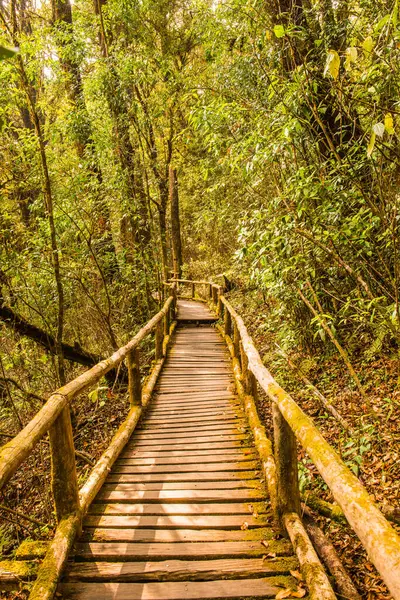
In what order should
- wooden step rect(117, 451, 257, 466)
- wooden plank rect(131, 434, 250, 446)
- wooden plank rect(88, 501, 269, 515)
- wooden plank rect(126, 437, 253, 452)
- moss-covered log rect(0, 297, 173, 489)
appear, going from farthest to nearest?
wooden plank rect(131, 434, 250, 446)
wooden plank rect(126, 437, 253, 452)
wooden step rect(117, 451, 257, 466)
wooden plank rect(88, 501, 269, 515)
moss-covered log rect(0, 297, 173, 489)

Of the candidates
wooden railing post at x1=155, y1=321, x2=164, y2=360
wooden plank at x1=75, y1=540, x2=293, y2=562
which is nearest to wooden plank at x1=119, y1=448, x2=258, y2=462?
wooden plank at x1=75, y1=540, x2=293, y2=562

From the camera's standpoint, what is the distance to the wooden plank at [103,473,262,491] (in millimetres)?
3429

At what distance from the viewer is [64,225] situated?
27.0ft

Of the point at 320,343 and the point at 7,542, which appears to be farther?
the point at 320,343

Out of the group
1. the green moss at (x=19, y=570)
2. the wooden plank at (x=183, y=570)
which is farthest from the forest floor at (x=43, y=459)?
the wooden plank at (x=183, y=570)

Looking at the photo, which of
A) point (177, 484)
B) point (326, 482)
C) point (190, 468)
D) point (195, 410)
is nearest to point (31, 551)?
point (177, 484)

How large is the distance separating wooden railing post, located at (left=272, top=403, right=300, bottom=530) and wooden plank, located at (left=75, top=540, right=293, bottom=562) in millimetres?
235

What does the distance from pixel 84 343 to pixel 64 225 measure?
11.4ft

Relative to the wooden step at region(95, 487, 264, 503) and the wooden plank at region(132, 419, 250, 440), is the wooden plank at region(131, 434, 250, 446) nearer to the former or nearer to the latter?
the wooden plank at region(132, 419, 250, 440)

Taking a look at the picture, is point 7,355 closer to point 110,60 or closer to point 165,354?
point 165,354

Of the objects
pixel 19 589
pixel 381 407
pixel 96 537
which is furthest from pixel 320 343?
pixel 19 589

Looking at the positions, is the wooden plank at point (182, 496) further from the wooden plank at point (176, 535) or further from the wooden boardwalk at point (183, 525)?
the wooden plank at point (176, 535)

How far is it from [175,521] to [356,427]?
2.85 m

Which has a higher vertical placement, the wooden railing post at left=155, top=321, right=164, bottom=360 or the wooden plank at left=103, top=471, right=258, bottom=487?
the wooden railing post at left=155, top=321, right=164, bottom=360
